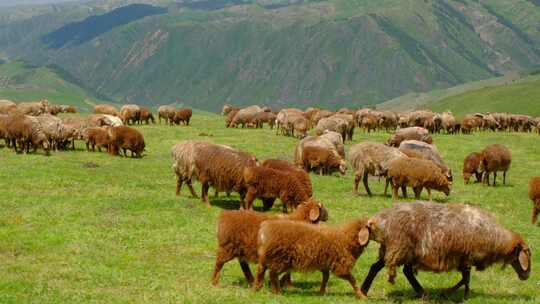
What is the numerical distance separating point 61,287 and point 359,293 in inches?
272

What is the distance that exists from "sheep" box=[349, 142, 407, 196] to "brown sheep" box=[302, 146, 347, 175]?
14.3 ft

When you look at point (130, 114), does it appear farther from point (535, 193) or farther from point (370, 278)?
point (370, 278)

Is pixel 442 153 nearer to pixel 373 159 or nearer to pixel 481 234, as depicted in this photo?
pixel 373 159

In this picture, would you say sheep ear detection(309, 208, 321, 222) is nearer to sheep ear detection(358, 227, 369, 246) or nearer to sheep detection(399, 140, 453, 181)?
sheep ear detection(358, 227, 369, 246)

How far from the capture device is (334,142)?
38.2 metres

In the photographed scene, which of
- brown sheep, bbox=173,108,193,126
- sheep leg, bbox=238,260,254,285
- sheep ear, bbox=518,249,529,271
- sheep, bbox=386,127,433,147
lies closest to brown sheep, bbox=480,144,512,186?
sheep, bbox=386,127,433,147

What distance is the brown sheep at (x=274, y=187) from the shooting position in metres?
21.3

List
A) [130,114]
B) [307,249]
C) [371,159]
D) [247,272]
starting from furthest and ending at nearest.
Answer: [130,114], [371,159], [247,272], [307,249]

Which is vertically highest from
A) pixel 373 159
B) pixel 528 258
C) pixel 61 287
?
pixel 373 159

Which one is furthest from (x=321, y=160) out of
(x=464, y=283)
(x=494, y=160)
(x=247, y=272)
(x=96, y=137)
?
(x=464, y=283)

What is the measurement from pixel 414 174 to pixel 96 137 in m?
21.7

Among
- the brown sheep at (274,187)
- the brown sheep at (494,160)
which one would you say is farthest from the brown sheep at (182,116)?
the brown sheep at (274,187)

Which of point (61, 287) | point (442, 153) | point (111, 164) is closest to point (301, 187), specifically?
point (61, 287)

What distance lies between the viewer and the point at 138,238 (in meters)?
19.1
